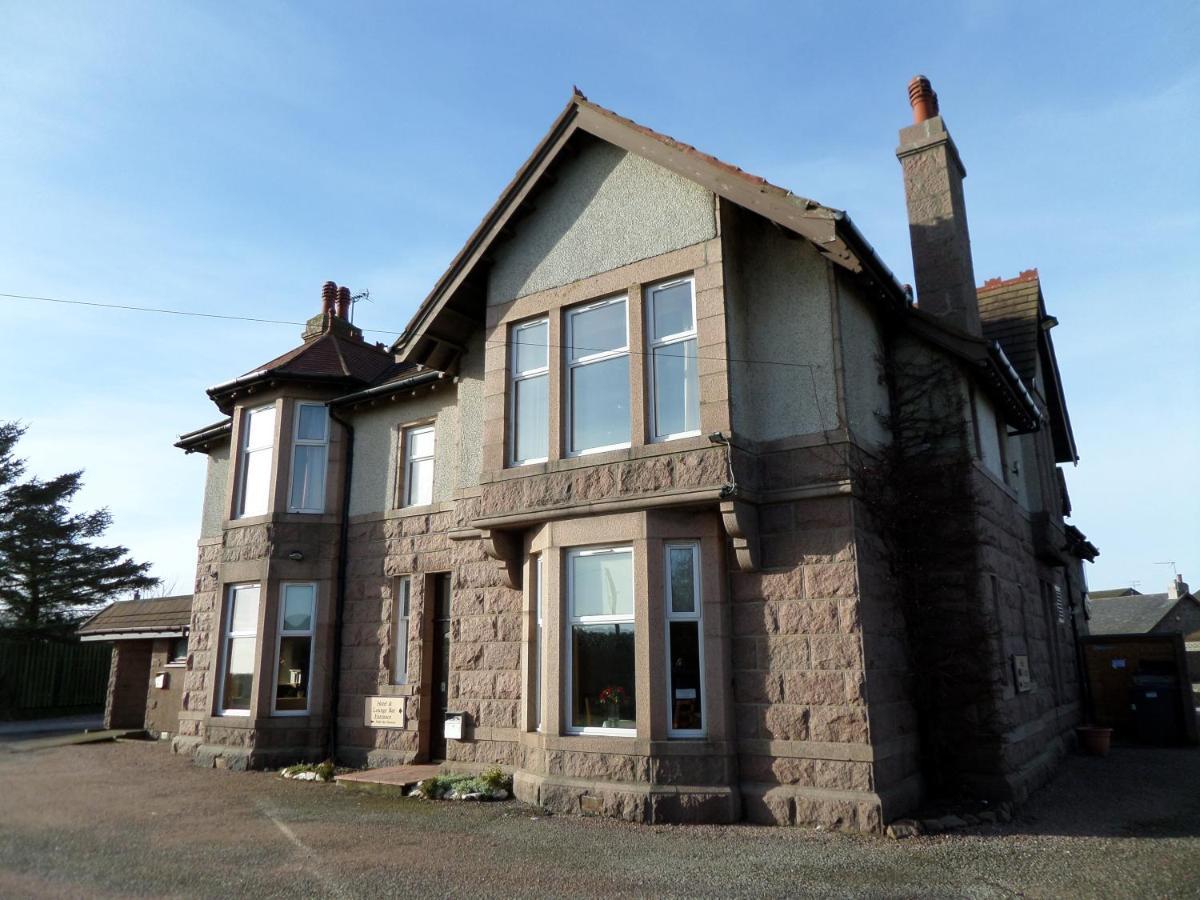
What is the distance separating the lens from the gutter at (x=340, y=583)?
1355cm

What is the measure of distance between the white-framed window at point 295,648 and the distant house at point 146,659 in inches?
205

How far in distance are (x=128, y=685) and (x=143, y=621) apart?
73.4 inches

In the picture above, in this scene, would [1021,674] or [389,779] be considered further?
[389,779]

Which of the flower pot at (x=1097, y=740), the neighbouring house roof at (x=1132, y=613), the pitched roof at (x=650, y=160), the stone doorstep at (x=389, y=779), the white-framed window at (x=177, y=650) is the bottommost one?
the stone doorstep at (x=389, y=779)

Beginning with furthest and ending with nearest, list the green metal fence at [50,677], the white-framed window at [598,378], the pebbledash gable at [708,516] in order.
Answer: the green metal fence at [50,677], the white-framed window at [598,378], the pebbledash gable at [708,516]

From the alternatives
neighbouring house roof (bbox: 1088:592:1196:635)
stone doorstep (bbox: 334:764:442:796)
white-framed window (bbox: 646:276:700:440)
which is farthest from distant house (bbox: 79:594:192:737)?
neighbouring house roof (bbox: 1088:592:1196:635)

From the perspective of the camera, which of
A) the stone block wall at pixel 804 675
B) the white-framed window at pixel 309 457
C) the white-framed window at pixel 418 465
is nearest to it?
the stone block wall at pixel 804 675

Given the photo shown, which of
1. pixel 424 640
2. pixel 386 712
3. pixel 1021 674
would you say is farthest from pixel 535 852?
pixel 1021 674

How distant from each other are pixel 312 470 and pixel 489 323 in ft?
17.5

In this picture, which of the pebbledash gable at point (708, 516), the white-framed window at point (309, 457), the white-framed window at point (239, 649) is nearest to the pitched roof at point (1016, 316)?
the pebbledash gable at point (708, 516)

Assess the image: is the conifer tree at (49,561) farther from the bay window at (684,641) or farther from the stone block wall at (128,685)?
the bay window at (684,641)

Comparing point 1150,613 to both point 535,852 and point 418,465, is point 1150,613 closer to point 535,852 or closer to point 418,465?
point 418,465

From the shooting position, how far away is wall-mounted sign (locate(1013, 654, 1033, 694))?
34.0ft

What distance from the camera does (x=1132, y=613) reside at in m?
45.4
